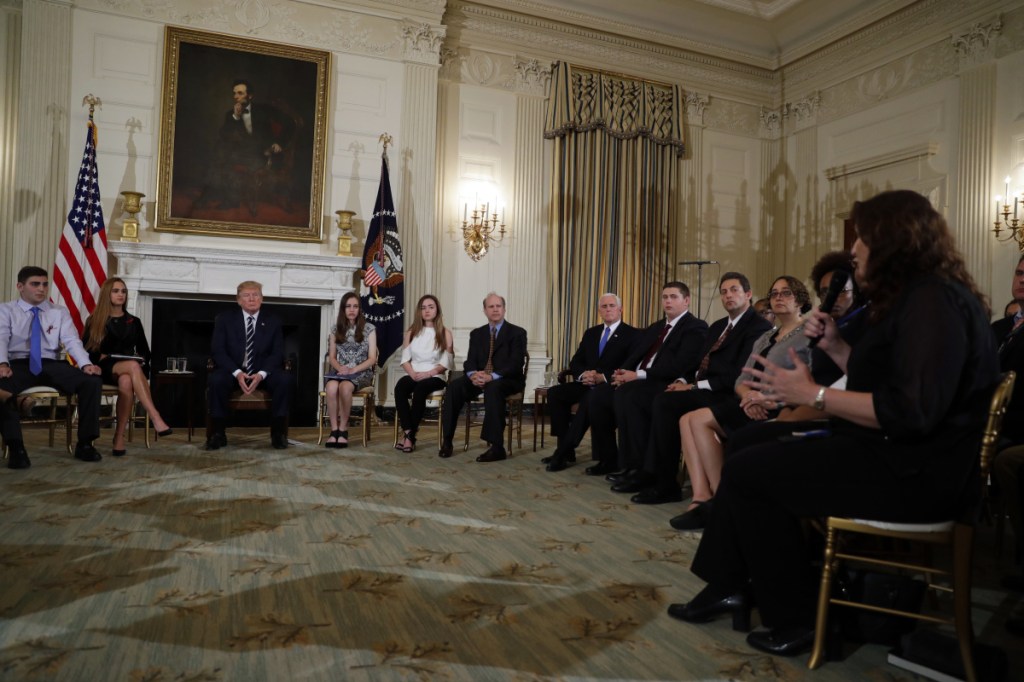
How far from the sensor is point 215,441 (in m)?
5.34

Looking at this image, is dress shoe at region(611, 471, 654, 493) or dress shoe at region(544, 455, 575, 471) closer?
dress shoe at region(611, 471, 654, 493)

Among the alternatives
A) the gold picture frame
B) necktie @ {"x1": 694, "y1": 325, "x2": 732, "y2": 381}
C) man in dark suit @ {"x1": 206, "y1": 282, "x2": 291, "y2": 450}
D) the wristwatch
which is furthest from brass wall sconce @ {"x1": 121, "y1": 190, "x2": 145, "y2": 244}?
the wristwatch

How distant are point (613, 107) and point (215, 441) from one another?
5.80 meters

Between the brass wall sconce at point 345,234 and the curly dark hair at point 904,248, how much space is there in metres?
5.77

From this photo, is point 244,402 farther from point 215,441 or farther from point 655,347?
point 655,347

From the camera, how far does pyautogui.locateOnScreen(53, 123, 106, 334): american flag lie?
6.03 m

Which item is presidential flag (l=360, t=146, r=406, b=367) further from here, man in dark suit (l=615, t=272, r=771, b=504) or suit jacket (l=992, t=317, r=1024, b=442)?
suit jacket (l=992, t=317, r=1024, b=442)

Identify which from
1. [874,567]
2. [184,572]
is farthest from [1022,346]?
[184,572]

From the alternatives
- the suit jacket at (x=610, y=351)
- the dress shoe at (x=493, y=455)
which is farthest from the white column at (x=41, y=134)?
the suit jacket at (x=610, y=351)

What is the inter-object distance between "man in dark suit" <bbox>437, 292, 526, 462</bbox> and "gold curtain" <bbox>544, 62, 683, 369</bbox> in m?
2.39

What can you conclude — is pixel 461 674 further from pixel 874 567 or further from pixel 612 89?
pixel 612 89

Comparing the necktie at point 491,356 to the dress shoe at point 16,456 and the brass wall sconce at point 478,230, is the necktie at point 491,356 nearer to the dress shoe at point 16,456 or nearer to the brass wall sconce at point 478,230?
the brass wall sconce at point 478,230

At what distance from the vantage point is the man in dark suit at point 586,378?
5062 millimetres

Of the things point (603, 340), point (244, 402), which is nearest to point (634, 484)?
point (603, 340)
